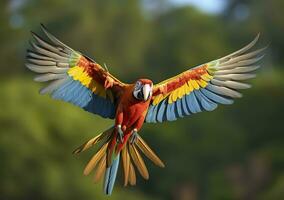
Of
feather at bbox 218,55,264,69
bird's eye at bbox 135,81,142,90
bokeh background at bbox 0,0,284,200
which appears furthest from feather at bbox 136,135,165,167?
bokeh background at bbox 0,0,284,200

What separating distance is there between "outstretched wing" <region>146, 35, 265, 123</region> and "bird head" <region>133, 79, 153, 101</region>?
31 cm

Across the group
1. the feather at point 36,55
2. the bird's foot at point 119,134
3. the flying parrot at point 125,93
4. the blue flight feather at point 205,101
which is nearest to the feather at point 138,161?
the flying parrot at point 125,93

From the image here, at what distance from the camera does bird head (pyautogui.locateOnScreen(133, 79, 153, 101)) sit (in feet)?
20.0

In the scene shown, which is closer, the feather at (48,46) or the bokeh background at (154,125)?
the feather at (48,46)

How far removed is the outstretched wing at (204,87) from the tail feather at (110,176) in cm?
34

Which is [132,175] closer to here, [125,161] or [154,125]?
[125,161]

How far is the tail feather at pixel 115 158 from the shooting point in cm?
632

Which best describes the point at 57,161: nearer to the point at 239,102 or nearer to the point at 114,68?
the point at 239,102

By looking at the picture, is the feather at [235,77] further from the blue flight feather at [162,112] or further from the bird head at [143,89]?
the bird head at [143,89]

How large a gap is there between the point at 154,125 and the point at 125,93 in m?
23.7

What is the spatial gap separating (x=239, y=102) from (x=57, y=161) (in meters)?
8.55

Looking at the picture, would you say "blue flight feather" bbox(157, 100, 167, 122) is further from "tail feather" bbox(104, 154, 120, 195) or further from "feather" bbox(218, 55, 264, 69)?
"feather" bbox(218, 55, 264, 69)

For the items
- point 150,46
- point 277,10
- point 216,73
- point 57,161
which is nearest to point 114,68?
point 150,46

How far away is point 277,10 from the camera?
1503 inches
